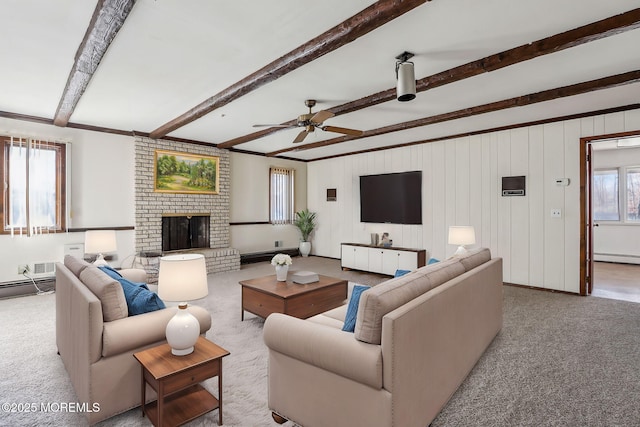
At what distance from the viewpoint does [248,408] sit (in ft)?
6.86

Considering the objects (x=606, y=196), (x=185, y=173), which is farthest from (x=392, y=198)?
(x=606, y=196)

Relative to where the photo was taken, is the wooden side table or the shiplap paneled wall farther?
the shiplap paneled wall

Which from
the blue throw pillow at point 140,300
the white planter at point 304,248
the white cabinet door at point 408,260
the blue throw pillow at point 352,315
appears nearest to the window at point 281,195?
the white planter at point 304,248

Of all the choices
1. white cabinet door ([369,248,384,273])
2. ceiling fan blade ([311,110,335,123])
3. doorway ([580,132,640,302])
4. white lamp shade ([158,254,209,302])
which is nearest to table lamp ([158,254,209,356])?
white lamp shade ([158,254,209,302])

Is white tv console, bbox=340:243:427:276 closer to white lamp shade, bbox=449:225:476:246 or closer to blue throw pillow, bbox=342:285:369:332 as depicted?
white lamp shade, bbox=449:225:476:246

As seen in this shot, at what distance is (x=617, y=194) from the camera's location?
7.29 m

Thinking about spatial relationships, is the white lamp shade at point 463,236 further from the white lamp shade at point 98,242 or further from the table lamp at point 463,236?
the white lamp shade at point 98,242

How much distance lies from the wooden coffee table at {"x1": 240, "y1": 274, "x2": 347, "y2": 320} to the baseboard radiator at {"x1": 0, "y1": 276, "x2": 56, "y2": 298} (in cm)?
352

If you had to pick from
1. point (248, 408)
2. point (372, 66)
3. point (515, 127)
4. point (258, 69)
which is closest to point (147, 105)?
point (258, 69)

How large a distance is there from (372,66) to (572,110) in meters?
3.26

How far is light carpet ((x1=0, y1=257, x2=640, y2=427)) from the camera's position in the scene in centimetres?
200

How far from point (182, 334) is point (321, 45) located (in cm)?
236

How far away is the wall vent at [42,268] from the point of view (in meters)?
4.84

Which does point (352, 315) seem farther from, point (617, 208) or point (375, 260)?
point (617, 208)
